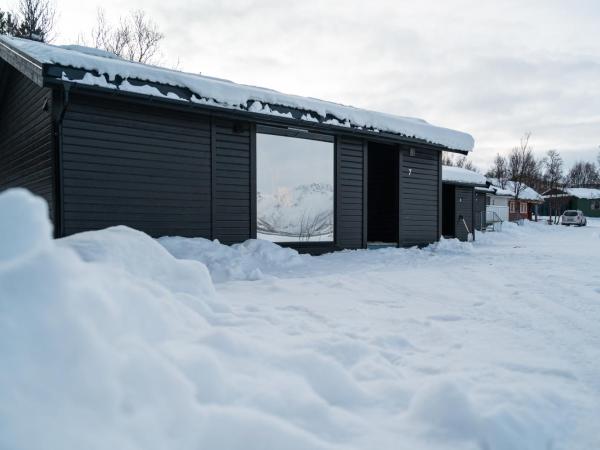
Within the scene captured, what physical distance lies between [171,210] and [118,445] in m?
6.11

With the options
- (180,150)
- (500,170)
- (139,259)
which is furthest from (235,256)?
(500,170)

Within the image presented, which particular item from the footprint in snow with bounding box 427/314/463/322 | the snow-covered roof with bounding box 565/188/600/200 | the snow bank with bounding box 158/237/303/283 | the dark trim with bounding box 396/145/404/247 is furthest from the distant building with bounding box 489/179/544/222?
the footprint in snow with bounding box 427/314/463/322

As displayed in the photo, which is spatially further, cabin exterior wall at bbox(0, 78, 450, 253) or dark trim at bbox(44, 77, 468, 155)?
cabin exterior wall at bbox(0, 78, 450, 253)

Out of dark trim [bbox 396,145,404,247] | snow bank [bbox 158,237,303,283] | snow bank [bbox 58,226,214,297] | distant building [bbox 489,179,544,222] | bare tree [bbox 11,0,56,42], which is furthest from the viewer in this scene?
distant building [bbox 489,179,544,222]

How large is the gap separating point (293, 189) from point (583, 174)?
80.9m

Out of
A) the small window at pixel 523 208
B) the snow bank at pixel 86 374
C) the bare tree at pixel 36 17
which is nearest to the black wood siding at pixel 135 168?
the snow bank at pixel 86 374

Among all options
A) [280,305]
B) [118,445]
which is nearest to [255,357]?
[118,445]

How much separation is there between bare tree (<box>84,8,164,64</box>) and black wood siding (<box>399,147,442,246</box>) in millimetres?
17330

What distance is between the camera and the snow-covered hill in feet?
27.2

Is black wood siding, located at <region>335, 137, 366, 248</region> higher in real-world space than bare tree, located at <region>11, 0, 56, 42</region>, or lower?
lower

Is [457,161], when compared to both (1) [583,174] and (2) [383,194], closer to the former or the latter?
(1) [583,174]

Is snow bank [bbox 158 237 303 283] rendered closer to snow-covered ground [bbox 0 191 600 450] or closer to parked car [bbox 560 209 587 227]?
snow-covered ground [bbox 0 191 600 450]

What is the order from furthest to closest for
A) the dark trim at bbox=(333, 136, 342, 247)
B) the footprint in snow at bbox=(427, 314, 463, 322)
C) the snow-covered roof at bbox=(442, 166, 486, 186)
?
the snow-covered roof at bbox=(442, 166, 486, 186)
the dark trim at bbox=(333, 136, 342, 247)
the footprint in snow at bbox=(427, 314, 463, 322)

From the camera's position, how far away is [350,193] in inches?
378
